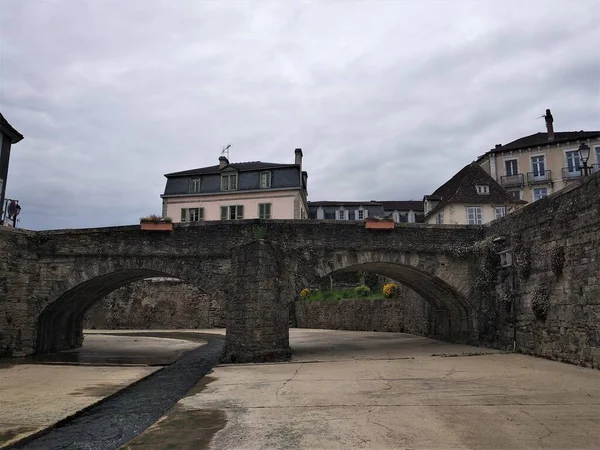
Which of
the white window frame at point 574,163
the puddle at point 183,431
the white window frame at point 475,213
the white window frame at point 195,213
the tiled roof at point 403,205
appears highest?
the white window frame at point 574,163

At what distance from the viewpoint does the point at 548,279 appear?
34.7ft

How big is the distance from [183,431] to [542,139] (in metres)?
39.3

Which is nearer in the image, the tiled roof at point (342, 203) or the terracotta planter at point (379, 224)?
the terracotta planter at point (379, 224)

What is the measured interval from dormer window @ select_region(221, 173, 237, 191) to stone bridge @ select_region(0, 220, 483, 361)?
1913 centimetres

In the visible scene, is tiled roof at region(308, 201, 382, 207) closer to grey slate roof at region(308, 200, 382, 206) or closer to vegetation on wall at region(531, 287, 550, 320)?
grey slate roof at region(308, 200, 382, 206)

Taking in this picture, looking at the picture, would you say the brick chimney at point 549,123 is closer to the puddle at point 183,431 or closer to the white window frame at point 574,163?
the white window frame at point 574,163

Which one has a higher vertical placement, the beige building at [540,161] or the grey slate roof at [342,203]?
the beige building at [540,161]

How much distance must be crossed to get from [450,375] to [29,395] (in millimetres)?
7387

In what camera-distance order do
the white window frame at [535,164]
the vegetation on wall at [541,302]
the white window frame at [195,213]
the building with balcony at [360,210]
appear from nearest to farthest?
the vegetation on wall at [541,302], the white window frame at [195,213], the white window frame at [535,164], the building with balcony at [360,210]

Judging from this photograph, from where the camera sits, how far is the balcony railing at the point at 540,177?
3550cm

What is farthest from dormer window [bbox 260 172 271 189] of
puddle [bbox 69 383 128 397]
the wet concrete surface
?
puddle [bbox 69 383 128 397]

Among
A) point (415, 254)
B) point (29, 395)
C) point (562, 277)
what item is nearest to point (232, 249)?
point (415, 254)

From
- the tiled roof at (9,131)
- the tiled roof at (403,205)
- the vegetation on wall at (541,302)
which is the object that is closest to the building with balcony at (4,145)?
the tiled roof at (9,131)

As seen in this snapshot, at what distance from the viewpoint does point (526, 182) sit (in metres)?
36.4
